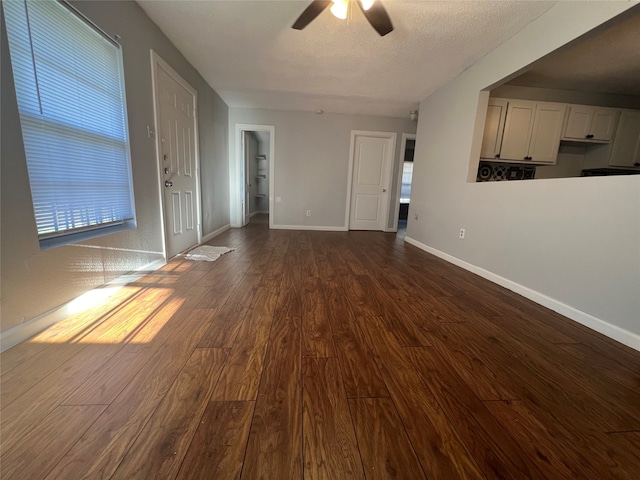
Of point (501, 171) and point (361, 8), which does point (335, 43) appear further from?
point (501, 171)

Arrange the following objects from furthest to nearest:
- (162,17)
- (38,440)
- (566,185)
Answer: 1. (162,17)
2. (566,185)
3. (38,440)

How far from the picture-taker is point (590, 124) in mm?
3197

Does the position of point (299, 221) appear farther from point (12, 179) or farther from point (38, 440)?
point (38, 440)

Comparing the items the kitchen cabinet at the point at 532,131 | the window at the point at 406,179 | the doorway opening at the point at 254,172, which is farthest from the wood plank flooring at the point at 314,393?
the window at the point at 406,179

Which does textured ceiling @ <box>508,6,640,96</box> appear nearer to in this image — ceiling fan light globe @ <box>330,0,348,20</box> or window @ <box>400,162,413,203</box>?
ceiling fan light globe @ <box>330,0,348,20</box>

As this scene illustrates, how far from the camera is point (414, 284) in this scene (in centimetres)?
229

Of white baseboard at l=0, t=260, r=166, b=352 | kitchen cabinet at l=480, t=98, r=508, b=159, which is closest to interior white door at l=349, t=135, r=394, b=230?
kitchen cabinet at l=480, t=98, r=508, b=159

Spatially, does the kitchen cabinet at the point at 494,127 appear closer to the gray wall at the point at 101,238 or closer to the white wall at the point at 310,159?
the white wall at the point at 310,159

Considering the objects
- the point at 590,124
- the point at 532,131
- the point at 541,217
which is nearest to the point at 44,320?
the point at 541,217

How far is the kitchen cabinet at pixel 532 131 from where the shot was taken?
3117mm

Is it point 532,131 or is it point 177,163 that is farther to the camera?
point 532,131

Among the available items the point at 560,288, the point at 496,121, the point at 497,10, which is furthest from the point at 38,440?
the point at 496,121

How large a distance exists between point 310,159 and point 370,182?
4.43 feet

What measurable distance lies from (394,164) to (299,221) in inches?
91.3
